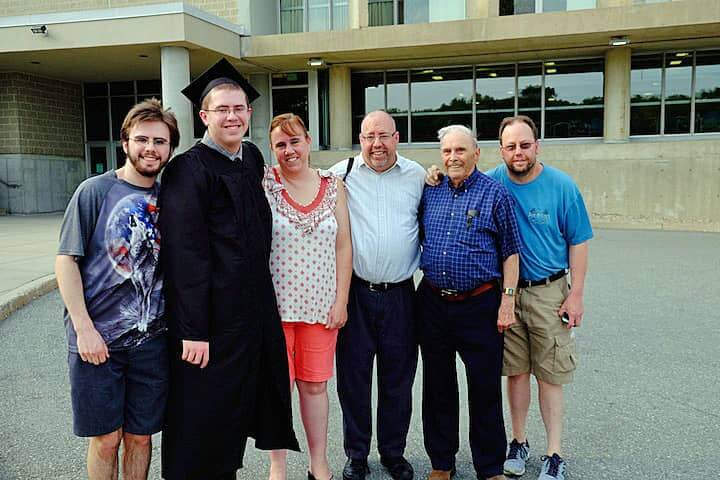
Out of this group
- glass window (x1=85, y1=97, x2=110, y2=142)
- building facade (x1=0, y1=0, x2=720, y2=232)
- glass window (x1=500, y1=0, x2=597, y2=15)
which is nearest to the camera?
building facade (x1=0, y1=0, x2=720, y2=232)

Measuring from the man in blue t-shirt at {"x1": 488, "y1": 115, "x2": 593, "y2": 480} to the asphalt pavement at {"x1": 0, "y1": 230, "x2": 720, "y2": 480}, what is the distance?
0.49m

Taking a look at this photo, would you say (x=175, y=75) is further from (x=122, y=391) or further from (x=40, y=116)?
(x=122, y=391)

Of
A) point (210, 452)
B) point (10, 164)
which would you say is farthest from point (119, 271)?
point (10, 164)

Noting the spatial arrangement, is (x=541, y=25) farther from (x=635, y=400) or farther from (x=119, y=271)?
(x=119, y=271)

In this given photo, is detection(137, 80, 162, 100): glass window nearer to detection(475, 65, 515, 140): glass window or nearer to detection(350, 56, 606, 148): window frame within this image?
detection(350, 56, 606, 148): window frame

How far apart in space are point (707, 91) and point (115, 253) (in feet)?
63.4

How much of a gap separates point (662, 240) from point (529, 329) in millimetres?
11907

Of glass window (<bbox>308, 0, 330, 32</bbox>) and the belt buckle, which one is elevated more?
glass window (<bbox>308, 0, 330, 32</bbox>)

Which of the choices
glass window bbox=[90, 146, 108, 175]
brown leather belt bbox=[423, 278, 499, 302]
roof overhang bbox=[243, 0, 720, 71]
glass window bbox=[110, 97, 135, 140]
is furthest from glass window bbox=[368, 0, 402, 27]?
brown leather belt bbox=[423, 278, 499, 302]

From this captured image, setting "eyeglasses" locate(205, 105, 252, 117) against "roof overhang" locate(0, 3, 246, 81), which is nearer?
"eyeglasses" locate(205, 105, 252, 117)

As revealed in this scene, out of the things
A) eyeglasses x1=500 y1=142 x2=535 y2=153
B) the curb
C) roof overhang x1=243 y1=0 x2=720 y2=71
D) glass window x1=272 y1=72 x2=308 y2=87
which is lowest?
the curb

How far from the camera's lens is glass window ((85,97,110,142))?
23.0m

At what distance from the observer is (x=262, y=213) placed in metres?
3.05

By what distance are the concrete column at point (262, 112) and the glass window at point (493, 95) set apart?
22.7 feet
